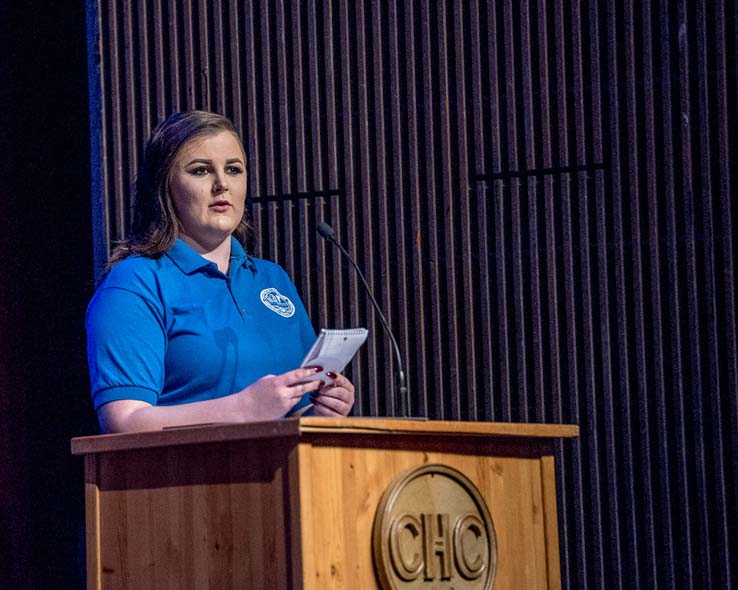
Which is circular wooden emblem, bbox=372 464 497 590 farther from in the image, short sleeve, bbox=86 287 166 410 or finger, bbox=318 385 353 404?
short sleeve, bbox=86 287 166 410

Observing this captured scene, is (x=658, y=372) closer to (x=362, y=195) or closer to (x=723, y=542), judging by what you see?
(x=723, y=542)

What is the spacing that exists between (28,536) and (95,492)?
169cm

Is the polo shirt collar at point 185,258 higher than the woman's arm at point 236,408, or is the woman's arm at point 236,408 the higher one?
the polo shirt collar at point 185,258

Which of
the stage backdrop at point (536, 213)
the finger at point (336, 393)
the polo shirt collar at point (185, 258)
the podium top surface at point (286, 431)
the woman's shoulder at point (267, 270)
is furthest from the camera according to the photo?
the stage backdrop at point (536, 213)

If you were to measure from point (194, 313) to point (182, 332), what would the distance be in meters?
0.06

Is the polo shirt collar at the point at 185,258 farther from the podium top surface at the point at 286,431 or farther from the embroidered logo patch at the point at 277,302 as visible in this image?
the podium top surface at the point at 286,431

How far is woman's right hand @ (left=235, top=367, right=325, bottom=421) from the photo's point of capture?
2318 millimetres

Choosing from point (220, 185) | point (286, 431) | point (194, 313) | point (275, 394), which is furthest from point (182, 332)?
point (286, 431)

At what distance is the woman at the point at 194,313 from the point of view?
2580 mm

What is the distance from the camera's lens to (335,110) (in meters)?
3.94

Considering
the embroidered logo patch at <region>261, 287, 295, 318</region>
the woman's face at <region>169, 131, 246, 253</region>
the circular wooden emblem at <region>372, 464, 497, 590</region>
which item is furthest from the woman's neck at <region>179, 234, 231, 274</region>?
the circular wooden emblem at <region>372, 464, 497, 590</region>

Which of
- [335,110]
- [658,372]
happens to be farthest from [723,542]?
[335,110]

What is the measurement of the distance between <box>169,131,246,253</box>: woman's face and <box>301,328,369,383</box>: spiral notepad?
0.78 meters

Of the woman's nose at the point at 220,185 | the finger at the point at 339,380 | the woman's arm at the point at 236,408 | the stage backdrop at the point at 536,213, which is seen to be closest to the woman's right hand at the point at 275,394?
the woman's arm at the point at 236,408
